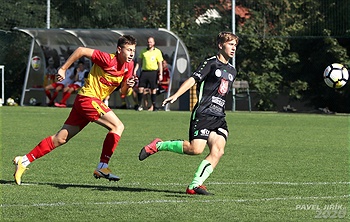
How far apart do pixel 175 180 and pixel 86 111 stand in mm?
1322

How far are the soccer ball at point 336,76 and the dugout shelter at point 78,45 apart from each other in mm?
12003

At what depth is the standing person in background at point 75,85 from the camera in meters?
29.3

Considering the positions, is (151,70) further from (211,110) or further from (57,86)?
(211,110)

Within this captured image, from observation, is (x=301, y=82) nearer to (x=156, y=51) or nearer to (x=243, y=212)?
(x=156, y=51)

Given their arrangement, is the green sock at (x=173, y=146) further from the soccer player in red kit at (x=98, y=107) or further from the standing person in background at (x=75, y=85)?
the standing person in background at (x=75, y=85)

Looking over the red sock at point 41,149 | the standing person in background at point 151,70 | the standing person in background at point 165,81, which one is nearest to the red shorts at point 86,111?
the red sock at point 41,149

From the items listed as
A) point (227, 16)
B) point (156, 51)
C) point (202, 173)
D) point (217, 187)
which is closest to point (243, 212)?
point (202, 173)

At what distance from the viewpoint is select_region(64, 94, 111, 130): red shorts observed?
10125 mm

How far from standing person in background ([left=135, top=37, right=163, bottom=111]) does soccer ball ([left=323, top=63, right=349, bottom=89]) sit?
10187 millimetres

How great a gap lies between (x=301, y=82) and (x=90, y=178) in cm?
2259

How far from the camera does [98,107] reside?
10164mm

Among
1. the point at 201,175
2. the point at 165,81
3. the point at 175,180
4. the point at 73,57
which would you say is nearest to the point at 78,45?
the point at 165,81

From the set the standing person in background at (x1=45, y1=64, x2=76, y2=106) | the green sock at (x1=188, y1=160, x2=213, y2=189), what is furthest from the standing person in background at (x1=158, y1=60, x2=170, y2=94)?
the green sock at (x1=188, y1=160, x2=213, y2=189)

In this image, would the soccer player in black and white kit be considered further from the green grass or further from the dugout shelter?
the dugout shelter
